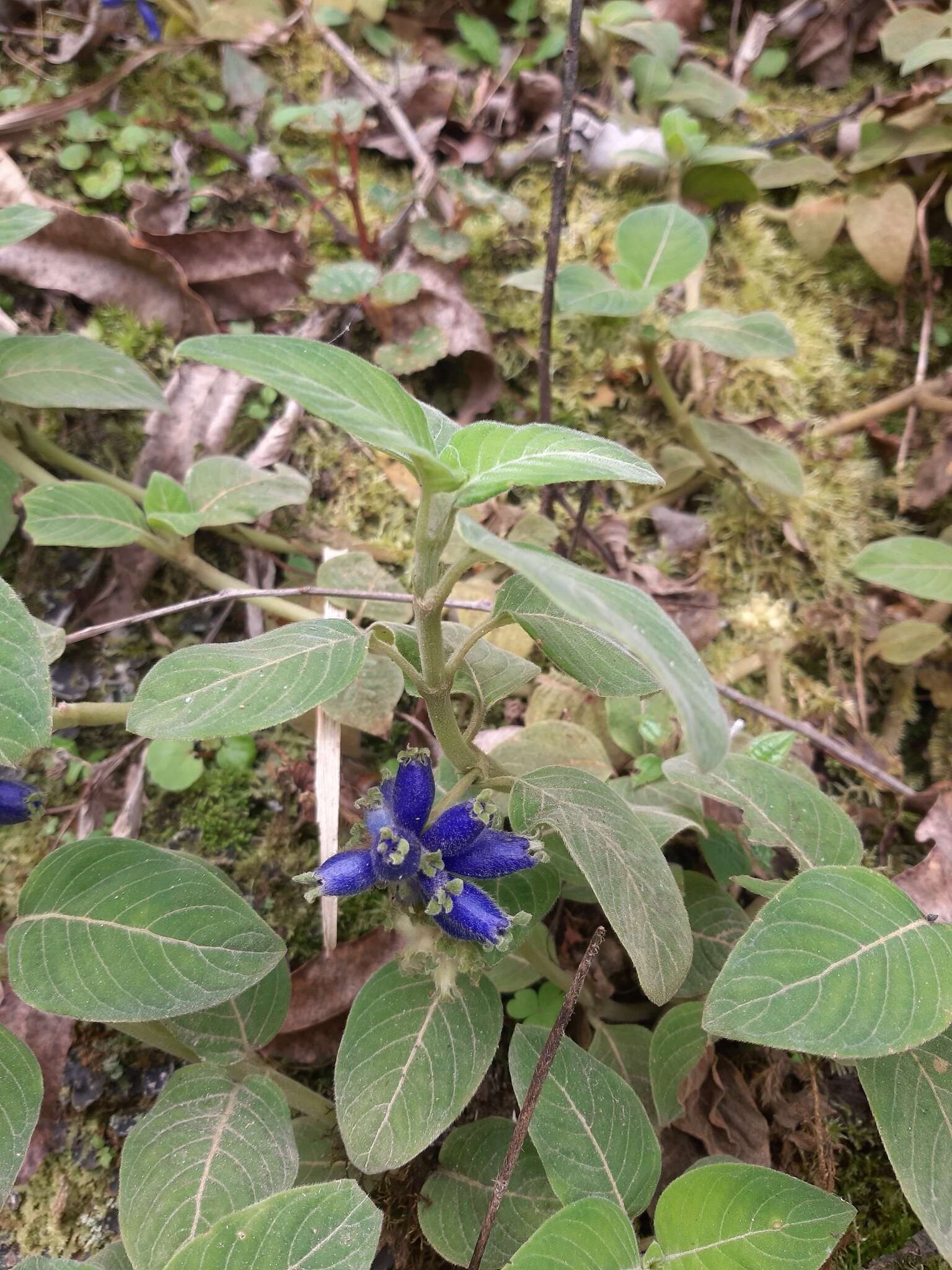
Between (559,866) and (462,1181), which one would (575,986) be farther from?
(462,1181)

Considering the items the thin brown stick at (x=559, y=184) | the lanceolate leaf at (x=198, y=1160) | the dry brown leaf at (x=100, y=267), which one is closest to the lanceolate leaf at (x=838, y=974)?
the lanceolate leaf at (x=198, y=1160)

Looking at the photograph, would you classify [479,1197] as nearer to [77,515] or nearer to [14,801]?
[14,801]

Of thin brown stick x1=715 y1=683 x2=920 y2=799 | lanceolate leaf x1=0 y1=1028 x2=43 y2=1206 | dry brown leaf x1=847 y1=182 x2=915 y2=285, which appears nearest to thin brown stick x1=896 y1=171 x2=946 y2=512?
dry brown leaf x1=847 y1=182 x2=915 y2=285

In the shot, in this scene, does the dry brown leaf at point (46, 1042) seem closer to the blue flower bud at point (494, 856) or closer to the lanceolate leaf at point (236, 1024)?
the lanceolate leaf at point (236, 1024)

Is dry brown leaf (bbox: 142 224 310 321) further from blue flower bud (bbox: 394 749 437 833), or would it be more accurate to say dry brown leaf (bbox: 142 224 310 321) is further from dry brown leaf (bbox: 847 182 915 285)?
blue flower bud (bbox: 394 749 437 833)

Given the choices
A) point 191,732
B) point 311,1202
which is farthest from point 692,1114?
point 191,732
